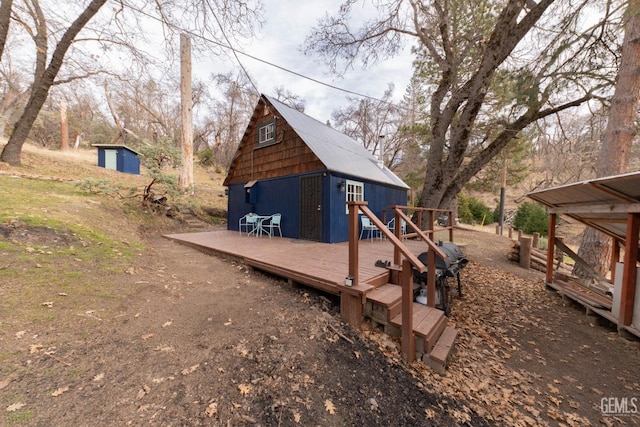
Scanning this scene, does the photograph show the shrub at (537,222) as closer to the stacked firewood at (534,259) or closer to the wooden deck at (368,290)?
the stacked firewood at (534,259)

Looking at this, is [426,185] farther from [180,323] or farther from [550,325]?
[180,323]

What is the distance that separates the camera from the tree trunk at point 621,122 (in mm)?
4977

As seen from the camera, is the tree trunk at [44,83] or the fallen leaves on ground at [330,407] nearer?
the fallen leaves on ground at [330,407]

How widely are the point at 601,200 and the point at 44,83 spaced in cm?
1624

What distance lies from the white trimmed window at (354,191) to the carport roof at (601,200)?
428 centimetres

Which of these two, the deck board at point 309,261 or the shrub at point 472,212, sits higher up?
the shrub at point 472,212

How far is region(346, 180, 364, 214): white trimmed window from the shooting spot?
7336 millimetres

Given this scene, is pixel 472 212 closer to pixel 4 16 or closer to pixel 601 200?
pixel 601 200

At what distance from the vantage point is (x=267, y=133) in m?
8.46

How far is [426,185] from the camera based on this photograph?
288 inches

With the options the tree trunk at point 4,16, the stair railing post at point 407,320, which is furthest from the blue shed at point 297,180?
the tree trunk at point 4,16

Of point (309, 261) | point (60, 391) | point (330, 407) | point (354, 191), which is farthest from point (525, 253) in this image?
point (60, 391)

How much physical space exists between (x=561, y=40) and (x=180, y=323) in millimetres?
9277

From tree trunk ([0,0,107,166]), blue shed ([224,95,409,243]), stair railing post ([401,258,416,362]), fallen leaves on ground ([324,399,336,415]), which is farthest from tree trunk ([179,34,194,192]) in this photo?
fallen leaves on ground ([324,399,336,415])
